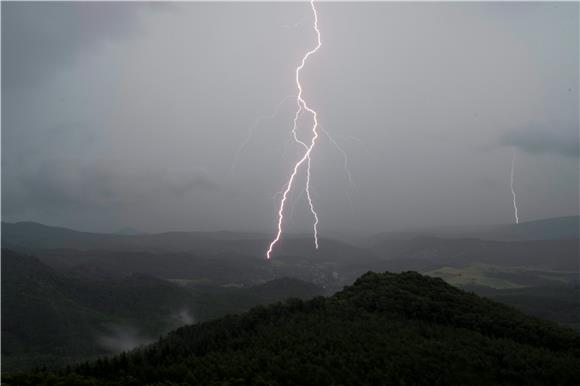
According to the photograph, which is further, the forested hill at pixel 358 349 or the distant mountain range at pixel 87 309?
the distant mountain range at pixel 87 309

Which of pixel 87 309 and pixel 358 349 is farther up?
pixel 358 349

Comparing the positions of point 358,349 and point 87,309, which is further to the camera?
point 87,309

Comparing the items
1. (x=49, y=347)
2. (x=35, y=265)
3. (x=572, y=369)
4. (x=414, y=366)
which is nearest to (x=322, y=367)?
(x=414, y=366)

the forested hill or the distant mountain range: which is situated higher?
the forested hill

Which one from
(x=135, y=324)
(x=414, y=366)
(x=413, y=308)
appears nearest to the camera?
(x=414, y=366)

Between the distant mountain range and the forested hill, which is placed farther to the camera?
the distant mountain range

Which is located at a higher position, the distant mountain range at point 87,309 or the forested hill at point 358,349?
the forested hill at point 358,349

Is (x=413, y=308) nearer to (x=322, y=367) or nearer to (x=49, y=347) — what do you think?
(x=322, y=367)

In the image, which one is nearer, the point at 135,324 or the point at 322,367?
the point at 322,367
